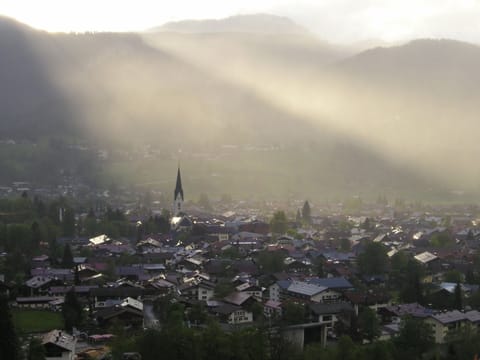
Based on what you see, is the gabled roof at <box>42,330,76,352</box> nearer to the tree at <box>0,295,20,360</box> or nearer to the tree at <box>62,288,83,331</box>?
the tree at <box>62,288,83,331</box>

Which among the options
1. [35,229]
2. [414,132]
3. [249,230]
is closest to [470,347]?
[35,229]

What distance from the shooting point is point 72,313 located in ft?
95.6

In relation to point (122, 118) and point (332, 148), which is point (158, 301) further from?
point (122, 118)

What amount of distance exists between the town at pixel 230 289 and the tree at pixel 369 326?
0.04 m

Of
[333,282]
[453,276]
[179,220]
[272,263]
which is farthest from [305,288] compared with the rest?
[179,220]

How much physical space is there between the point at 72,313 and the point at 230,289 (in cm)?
817

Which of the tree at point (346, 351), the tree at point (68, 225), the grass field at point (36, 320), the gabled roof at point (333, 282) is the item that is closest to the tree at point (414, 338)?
the tree at point (346, 351)

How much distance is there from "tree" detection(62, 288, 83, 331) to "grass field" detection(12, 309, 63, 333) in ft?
2.20

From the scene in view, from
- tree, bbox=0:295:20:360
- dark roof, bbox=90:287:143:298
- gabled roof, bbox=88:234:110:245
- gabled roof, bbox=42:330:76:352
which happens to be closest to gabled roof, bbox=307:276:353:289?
dark roof, bbox=90:287:143:298

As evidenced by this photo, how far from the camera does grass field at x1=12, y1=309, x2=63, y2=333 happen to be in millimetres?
29141

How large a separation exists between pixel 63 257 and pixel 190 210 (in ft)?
129

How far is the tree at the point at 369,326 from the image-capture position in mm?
27656

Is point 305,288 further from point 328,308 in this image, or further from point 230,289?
point 328,308

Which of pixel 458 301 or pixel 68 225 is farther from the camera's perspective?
pixel 68 225
